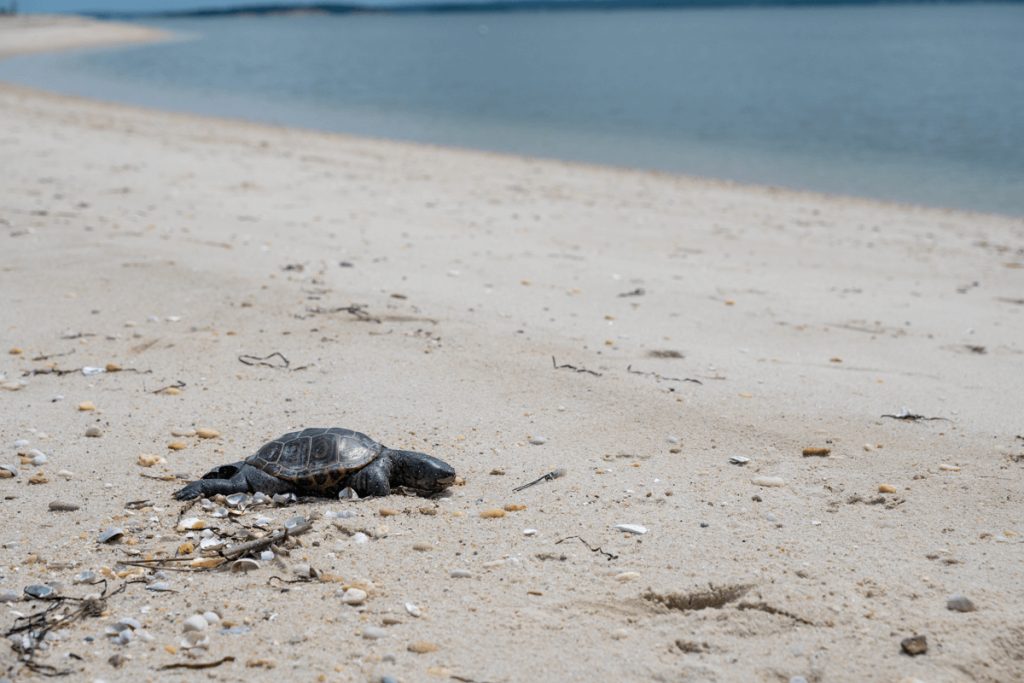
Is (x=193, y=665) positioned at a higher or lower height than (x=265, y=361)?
lower

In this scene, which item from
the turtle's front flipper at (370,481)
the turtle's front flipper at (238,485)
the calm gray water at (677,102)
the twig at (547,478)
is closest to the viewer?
the turtle's front flipper at (238,485)

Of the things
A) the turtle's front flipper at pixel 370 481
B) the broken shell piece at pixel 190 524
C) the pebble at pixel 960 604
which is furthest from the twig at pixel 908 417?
the broken shell piece at pixel 190 524

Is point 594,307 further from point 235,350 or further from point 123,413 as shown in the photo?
point 123,413

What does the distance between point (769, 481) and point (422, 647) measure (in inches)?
83.1

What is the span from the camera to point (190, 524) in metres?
4.28

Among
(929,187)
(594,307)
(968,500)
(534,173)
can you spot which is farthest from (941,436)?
(929,187)

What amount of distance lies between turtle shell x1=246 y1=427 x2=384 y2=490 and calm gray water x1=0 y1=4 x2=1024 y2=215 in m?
14.8

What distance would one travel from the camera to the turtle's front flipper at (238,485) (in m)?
4.52

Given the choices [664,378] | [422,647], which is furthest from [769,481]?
[422,647]

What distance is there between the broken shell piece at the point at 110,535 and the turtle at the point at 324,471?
0.36m

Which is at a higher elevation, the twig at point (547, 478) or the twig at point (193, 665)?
the twig at point (547, 478)

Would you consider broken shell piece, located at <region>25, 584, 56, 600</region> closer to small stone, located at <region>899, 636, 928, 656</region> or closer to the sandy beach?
the sandy beach

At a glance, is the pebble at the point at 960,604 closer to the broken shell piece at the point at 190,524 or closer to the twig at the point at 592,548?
the twig at the point at 592,548

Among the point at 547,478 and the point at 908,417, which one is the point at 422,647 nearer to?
the point at 547,478
